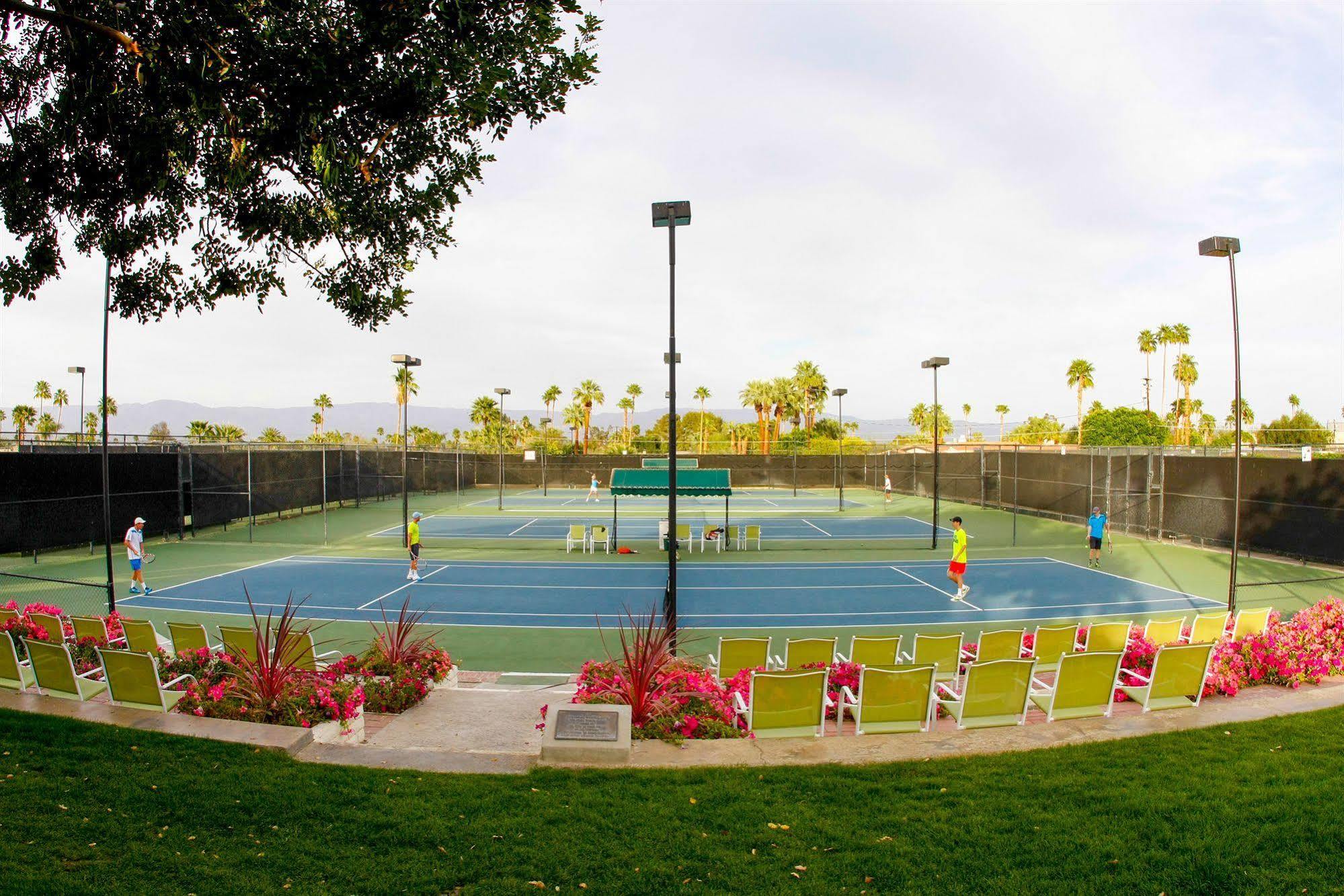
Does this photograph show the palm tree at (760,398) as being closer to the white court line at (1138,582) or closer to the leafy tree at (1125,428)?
the leafy tree at (1125,428)

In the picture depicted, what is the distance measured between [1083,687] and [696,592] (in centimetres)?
1234

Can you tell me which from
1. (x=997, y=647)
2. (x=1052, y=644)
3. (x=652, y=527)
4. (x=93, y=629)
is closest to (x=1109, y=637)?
(x=1052, y=644)

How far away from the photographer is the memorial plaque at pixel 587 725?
6586mm

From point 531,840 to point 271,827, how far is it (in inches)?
68.5

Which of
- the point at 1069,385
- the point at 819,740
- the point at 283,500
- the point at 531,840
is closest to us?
the point at 531,840

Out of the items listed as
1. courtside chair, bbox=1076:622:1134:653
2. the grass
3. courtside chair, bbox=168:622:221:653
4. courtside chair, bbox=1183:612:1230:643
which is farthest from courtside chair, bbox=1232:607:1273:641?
courtside chair, bbox=168:622:221:653

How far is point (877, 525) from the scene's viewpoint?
3469 centimetres

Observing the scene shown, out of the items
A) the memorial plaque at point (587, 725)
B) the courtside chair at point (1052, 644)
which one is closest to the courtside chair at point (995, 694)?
the courtside chair at point (1052, 644)

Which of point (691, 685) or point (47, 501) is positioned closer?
point (691, 685)

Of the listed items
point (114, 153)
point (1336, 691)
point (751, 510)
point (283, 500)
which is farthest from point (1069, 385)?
point (114, 153)

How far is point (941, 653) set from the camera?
9.84 m

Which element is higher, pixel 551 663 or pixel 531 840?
pixel 531 840

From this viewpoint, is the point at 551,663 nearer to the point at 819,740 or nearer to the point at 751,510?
the point at 819,740

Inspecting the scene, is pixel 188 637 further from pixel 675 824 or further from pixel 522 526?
pixel 522 526
